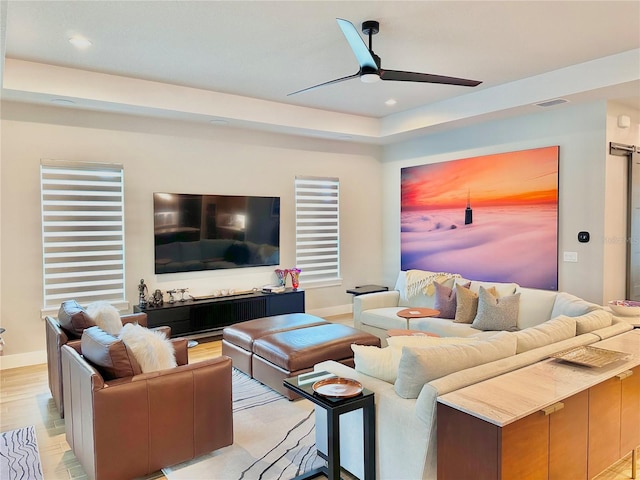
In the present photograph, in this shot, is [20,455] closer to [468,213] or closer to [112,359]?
[112,359]

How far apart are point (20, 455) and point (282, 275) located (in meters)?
3.96

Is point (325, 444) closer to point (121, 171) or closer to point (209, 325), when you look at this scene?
point (209, 325)

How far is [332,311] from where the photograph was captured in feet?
23.6

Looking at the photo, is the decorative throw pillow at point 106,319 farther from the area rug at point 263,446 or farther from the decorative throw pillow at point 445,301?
the decorative throw pillow at point 445,301

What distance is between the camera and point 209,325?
18.4ft

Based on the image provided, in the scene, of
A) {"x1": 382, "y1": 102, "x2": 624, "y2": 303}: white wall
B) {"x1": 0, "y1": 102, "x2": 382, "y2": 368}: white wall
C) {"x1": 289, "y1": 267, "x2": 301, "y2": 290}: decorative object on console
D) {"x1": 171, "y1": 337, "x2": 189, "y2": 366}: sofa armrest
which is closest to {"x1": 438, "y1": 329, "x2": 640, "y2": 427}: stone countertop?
{"x1": 171, "y1": 337, "x2": 189, "y2": 366}: sofa armrest

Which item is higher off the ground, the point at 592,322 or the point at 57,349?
the point at 592,322

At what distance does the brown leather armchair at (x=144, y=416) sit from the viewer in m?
2.47

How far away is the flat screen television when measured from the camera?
5590 millimetres

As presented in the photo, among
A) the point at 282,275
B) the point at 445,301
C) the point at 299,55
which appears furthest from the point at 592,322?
the point at 282,275

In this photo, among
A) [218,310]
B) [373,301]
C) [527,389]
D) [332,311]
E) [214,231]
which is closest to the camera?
[527,389]

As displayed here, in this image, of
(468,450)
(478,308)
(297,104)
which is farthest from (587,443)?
(297,104)

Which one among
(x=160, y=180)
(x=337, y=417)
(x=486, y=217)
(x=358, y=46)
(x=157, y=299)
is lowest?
(x=337, y=417)

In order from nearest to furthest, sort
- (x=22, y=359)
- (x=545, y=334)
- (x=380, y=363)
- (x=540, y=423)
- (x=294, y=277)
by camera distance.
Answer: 1. (x=540, y=423)
2. (x=380, y=363)
3. (x=545, y=334)
4. (x=22, y=359)
5. (x=294, y=277)
